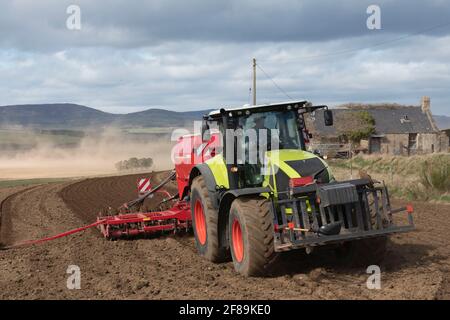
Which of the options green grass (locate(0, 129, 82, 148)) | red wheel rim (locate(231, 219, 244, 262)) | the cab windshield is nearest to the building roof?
green grass (locate(0, 129, 82, 148))

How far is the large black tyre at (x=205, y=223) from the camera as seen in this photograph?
9.44m

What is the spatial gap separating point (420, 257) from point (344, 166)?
19.7 metres

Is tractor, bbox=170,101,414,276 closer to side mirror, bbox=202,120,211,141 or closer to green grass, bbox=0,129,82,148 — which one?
side mirror, bbox=202,120,211,141

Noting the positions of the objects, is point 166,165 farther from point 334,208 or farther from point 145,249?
point 334,208

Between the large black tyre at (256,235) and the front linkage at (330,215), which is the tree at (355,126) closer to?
the front linkage at (330,215)

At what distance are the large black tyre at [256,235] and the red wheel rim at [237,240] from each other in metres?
0.25

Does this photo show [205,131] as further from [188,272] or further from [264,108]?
[188,272]

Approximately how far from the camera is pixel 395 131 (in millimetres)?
51750

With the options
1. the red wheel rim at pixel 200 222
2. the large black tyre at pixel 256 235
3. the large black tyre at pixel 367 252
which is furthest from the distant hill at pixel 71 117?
the large black tyre at pixel 256 235

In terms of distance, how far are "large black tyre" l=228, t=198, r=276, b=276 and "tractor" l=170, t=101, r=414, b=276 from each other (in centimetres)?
1

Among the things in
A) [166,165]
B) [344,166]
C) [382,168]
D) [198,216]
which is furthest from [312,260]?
[166,165]

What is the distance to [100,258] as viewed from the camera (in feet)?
33.4

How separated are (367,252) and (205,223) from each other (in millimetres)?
2687

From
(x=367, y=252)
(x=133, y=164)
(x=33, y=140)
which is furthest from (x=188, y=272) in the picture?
(x=33, y=140)
